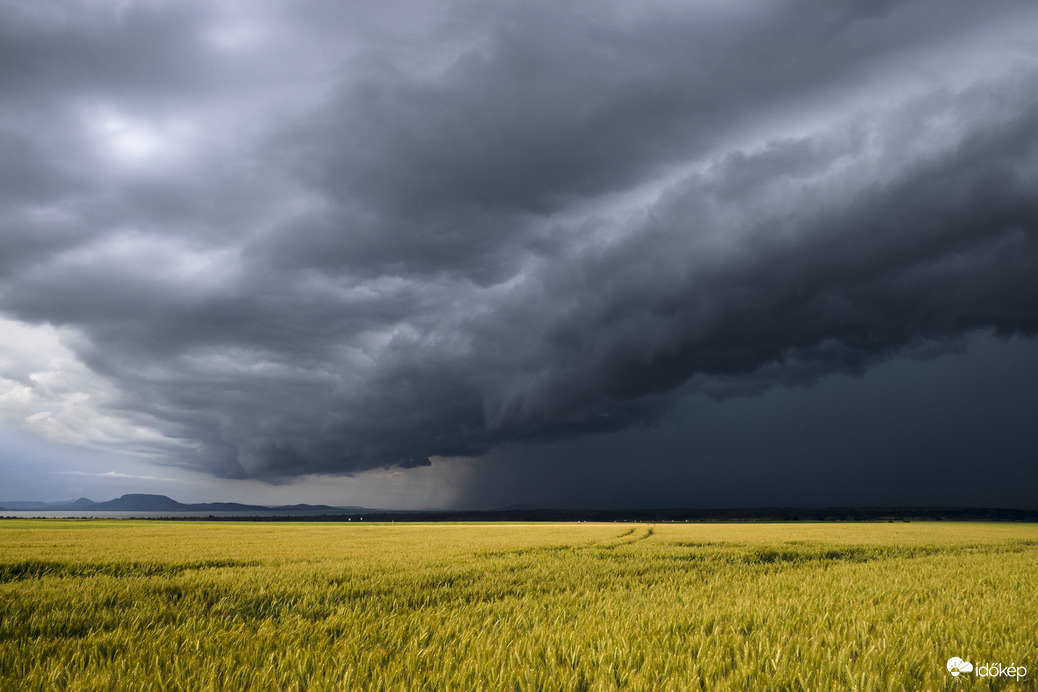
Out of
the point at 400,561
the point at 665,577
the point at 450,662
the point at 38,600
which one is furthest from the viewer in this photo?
the point at 400,561

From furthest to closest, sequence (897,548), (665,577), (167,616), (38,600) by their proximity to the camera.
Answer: (897,548), (665,577), (38,600), (167,616)

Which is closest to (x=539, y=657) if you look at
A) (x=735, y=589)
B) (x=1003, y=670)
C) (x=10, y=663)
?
(x=1003, y=670)

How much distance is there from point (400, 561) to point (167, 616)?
8.70m

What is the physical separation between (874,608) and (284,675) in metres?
8.03

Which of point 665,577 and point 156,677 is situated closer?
point 156,677

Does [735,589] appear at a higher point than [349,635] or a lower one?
lower

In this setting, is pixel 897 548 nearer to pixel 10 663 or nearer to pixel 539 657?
pixel 539 657

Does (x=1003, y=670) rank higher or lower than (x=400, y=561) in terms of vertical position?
higher

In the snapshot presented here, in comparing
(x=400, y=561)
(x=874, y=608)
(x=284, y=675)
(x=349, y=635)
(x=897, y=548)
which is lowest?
(x=897, y=548)

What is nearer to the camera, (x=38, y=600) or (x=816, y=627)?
(x=816, y=627)

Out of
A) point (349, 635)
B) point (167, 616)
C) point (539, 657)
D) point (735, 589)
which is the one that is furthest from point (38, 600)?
point (735, 589)

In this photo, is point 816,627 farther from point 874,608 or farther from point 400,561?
point 400,561

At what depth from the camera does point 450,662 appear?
4.53m

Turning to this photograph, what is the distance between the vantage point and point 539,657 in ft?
15.5
